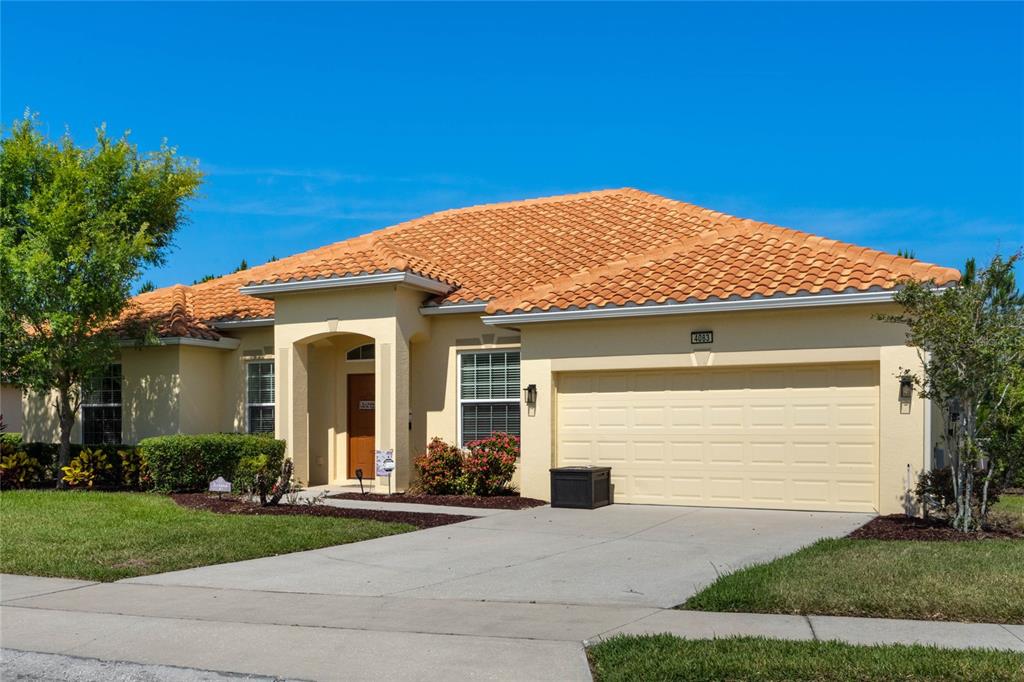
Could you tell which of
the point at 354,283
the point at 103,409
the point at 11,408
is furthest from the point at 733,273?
the point at 11,408

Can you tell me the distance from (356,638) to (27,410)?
1709 centimetres

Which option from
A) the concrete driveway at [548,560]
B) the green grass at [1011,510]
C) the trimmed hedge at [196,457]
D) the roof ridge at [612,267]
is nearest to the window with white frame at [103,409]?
the trimmed hedge at [196,457]

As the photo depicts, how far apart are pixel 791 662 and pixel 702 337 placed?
350 inches

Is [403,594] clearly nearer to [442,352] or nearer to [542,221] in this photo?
[442,352]

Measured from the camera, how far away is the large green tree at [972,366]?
36.4 feet

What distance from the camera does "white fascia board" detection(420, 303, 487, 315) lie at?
1692 cm

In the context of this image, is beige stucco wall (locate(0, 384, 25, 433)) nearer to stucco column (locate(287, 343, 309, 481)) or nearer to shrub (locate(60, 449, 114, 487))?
shrub (locate(60, 449, 114, 487))

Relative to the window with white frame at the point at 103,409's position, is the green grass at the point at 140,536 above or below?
below

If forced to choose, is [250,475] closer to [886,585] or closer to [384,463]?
[384,463]

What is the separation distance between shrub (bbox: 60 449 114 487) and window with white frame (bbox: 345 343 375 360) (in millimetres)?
4969

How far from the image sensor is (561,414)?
1577 centimetres

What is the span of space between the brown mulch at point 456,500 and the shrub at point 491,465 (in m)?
0.19

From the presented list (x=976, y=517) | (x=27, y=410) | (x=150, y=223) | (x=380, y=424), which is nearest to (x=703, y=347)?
(x=976, y=517)

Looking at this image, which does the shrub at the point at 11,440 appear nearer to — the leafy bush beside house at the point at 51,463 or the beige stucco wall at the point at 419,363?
the leafy bush beside house at the point at 51,463
